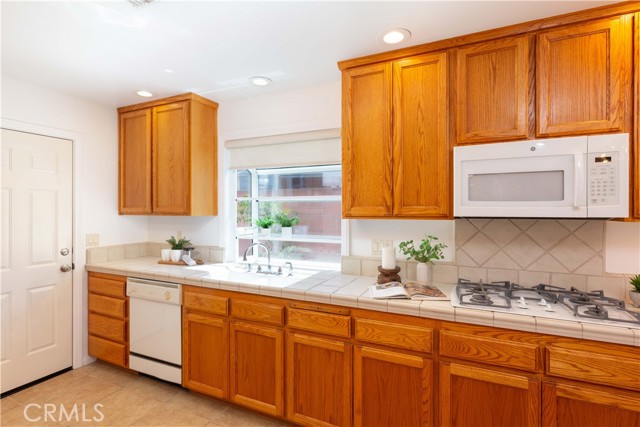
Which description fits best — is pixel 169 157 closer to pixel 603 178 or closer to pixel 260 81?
pixel 260 81

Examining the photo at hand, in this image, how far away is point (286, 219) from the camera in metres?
2.96

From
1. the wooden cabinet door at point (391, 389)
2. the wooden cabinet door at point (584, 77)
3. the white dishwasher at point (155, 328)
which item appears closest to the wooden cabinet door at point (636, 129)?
the wooden cabinet door at point (584, 77)

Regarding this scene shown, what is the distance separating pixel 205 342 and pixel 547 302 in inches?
85.3

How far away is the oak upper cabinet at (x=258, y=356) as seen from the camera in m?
2.03

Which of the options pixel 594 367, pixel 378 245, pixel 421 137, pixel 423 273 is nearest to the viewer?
pixel 594 367

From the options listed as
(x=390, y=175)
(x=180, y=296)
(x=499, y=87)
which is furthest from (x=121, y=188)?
(x=499, y=87)

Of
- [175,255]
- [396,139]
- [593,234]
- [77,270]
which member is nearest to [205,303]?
[175,255]

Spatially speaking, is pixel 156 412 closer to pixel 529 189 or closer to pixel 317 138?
pixel 317 138

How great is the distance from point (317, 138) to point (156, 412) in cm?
232

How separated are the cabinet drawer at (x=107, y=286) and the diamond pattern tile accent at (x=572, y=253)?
3204mm

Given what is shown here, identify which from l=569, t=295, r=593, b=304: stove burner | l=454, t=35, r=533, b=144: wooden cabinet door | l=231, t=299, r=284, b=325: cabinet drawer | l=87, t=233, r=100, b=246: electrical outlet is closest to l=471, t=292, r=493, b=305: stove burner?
l=569, t=295, r=593, b=304: stove burner

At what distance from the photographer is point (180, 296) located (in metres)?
2.38

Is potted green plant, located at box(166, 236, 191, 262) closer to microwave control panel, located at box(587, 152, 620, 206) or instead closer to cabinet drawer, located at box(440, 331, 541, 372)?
cabinet drawer, located at box(440, 331, 541, 372)

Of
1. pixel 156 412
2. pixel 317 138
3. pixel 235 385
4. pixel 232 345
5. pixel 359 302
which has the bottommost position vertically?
pixel 156 412
